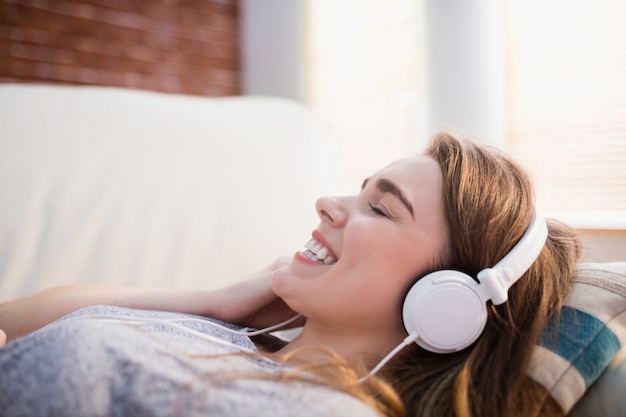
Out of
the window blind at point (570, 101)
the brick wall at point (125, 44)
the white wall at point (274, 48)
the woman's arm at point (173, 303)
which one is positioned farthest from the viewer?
the white wall at point (274, 48)

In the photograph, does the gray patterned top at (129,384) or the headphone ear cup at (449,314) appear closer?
the gray patterned top at (129,384)

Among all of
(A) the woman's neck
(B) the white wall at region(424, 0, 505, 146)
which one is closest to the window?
(B) the white wall at region(424, 0, 505, 146)

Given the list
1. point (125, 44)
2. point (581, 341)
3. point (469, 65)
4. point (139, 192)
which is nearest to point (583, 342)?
point (581, 341)

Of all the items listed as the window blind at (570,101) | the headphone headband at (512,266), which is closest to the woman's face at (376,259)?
the headphone headband at (512,266)

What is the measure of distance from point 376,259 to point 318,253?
11cm

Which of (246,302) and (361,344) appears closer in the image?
(361,344)

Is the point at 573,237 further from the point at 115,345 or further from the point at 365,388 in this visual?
the point at 115,345

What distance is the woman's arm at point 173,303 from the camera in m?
1.02

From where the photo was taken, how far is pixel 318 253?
89cm

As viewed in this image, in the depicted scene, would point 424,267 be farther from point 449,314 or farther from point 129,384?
point 129,384

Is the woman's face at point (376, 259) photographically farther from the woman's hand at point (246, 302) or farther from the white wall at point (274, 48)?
the white wall at point (274, 48)

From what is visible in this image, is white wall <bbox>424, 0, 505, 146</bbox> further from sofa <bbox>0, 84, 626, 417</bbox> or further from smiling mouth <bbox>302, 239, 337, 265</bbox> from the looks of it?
smiling mouth <bbox>302, 239, 337, 265</bbox>

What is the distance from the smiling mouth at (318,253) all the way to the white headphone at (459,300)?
0.17 m

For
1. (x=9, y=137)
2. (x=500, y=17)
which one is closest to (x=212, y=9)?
(x=500, y=17)
